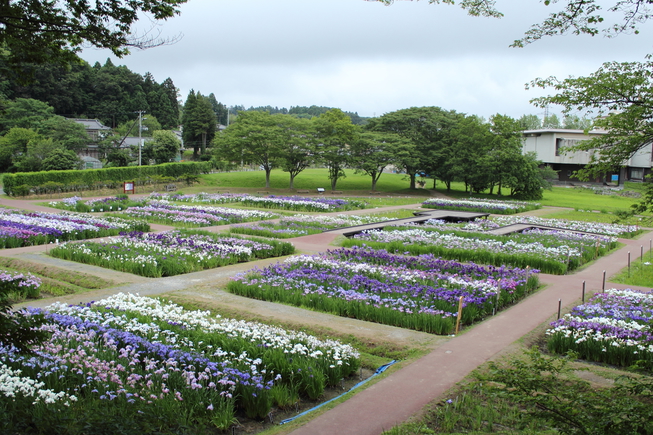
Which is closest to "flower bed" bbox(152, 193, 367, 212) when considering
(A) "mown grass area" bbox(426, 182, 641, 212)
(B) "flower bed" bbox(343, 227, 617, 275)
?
(B) "flower bed" bbox(343, 227, 617, 275)

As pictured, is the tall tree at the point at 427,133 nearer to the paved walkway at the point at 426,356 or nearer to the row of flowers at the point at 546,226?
the row of flowers at the point at 546,226

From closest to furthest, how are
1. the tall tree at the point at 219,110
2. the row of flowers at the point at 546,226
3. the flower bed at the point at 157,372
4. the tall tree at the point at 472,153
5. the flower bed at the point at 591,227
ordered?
the flower bed at the point at 157,372 → the row of flowers at the point at 546,226 → the flower bed at the point at 591,227 → the tall tree at the point at 472,153 → the tall tree at the point at 219,110

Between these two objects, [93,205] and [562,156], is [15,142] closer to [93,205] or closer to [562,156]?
[93,205]

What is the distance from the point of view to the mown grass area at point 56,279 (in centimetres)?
1087

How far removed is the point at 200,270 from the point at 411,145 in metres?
38.2

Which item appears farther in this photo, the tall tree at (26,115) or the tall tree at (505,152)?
the tall tree at (26,115)

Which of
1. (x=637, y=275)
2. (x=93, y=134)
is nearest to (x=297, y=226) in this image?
(x=637, y=275)

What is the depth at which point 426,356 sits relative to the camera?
7.46 m

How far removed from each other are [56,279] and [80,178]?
28.5m

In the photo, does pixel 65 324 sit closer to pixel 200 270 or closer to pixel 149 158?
pixel 200 270

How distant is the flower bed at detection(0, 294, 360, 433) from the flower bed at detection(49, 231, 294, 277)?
4.80 metres

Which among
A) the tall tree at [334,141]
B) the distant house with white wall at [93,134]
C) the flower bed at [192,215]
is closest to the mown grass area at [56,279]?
the flower bed at [192,215]

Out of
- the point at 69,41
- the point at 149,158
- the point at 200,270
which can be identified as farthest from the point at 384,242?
the point at 149,158

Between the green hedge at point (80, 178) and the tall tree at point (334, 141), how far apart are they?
1381 cm
